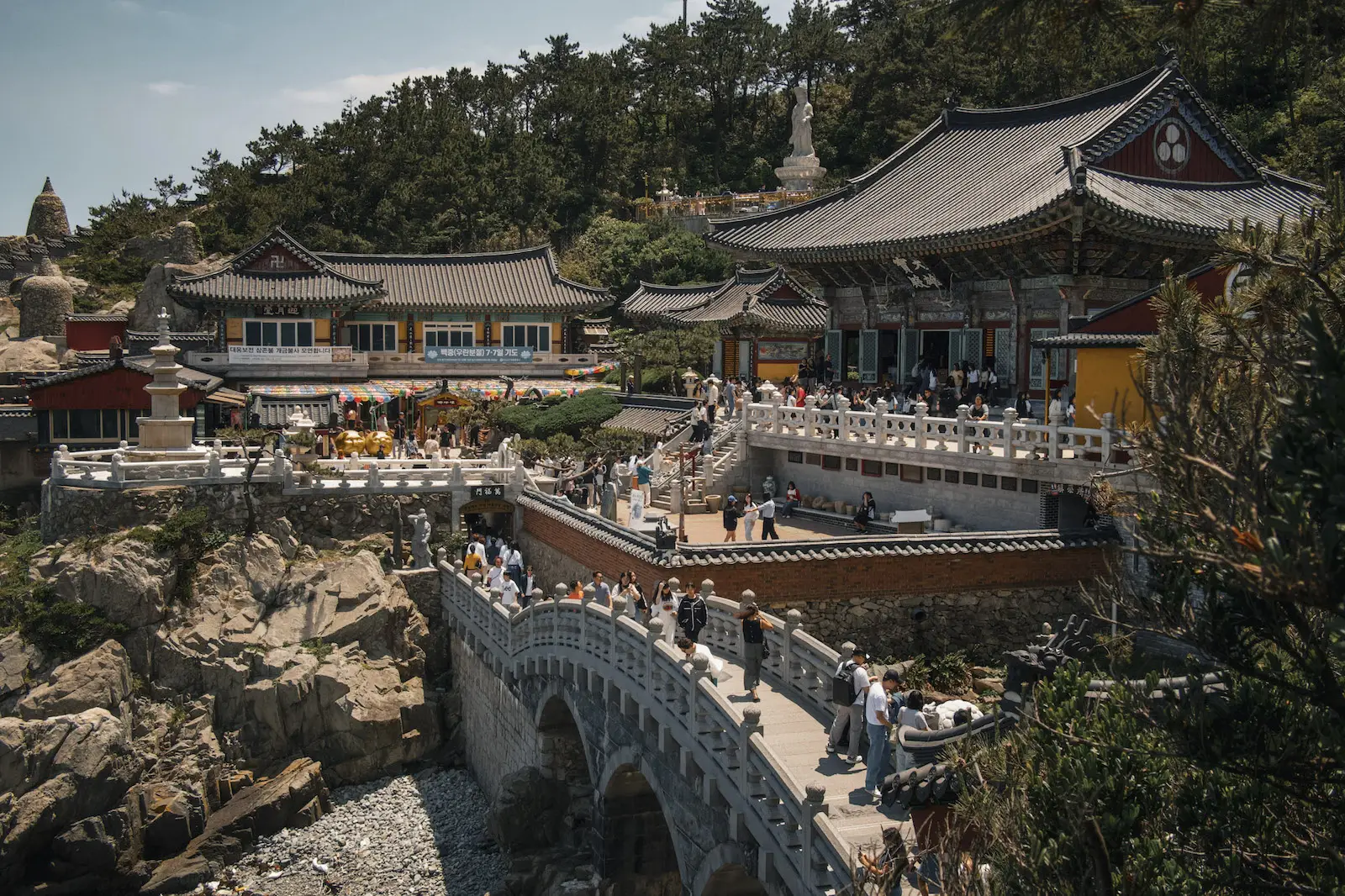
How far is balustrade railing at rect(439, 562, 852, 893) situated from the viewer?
1233 cm

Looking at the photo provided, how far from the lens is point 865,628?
74.5ft

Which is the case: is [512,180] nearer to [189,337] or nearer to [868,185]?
[189,337]

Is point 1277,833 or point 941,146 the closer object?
point 1277,833

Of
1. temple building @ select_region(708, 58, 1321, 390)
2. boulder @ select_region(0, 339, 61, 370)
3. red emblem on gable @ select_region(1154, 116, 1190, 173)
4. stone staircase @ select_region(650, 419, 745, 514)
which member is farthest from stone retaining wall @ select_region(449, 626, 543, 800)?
boulder @ select_region(0, 339, 61, 370)

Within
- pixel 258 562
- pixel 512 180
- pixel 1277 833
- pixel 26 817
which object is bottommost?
pixel 26 817

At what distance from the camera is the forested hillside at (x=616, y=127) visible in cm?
6303

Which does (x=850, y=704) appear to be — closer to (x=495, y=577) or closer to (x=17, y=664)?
(x=495, y=577)

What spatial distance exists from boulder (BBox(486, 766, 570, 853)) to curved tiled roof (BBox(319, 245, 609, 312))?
1309 inches

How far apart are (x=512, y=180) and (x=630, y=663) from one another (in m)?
57.5

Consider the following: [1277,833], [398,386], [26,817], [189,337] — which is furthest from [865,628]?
[189,337]

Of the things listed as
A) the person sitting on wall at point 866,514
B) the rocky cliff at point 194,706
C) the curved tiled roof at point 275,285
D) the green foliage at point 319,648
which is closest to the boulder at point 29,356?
the curved tiled roof at point 275,285

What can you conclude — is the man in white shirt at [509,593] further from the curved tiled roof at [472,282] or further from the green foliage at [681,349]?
the curved tiled roof at [472,282]

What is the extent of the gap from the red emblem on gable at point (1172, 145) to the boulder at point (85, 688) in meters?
27.4

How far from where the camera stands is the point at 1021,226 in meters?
28.0
